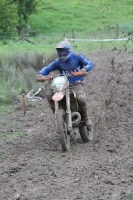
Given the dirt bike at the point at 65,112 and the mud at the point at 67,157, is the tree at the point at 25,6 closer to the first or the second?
the mud at the point at 67,157

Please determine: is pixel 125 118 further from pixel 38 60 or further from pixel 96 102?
pixel 38 60

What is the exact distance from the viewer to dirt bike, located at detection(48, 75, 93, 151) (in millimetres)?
8289

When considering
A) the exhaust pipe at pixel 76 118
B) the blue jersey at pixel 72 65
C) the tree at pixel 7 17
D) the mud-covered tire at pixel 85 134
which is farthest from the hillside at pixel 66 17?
the exhaust pipe at pixel 76 118

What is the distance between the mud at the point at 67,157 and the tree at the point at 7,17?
126 feet

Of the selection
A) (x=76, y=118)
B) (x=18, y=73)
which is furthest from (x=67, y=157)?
(x=18, y=73)

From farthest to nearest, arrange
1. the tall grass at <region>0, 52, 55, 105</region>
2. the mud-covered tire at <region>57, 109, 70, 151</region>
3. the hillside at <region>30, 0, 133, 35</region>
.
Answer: the hillside at <region>30, 0, 133, 35</region>
the tall grass at <region>0, 52, 55, 105</region>
the mud-covered tire at <region>57, 109, 70, 151</region>

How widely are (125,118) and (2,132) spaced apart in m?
2.66

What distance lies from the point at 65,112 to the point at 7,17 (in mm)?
44217

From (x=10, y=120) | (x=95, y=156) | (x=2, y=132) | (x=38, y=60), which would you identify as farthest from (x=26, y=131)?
(x=38, y=60)

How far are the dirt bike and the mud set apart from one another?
0.24 meters

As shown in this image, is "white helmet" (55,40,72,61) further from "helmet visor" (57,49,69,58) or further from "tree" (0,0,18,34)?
"tree" (0,0,18,34)

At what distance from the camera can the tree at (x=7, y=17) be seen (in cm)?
5156

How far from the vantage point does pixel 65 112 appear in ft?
28.5

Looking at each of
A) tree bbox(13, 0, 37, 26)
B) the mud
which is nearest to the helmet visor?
the mud
